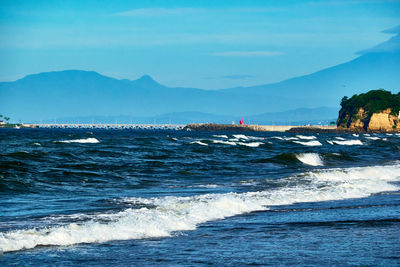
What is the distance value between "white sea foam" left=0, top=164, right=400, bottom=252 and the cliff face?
16557 centimetres

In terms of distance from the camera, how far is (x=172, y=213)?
1279 cm

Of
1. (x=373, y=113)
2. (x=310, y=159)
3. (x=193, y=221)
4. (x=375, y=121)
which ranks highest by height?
(x=373, y=113)

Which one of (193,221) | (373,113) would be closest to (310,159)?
(193,221)

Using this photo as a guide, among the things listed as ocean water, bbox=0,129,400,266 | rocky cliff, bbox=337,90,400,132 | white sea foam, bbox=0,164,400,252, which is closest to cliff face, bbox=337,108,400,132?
rocky cliff, bbox=337,90,400,132

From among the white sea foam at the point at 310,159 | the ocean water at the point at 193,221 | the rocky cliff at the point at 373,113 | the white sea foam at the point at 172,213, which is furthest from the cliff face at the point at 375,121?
the white sea foam at the point at 172,213

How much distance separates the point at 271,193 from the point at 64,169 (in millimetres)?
11669

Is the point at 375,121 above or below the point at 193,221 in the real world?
above

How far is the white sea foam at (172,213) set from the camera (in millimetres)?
9961

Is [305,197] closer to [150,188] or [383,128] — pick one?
[150,188]

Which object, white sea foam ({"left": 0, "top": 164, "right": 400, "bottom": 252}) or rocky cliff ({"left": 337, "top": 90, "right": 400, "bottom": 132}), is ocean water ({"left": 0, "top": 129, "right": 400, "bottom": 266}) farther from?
rocky cliff ({"left": 337, "top": 90, "right": 400, "bottom": 132})

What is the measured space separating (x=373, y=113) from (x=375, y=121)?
254 cm

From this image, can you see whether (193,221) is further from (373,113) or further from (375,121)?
(373,113)

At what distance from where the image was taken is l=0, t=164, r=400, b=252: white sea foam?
32.7 feet

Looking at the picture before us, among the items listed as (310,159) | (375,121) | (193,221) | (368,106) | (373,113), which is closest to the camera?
(193,221)
